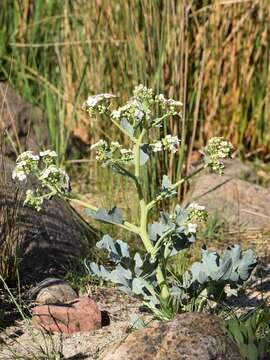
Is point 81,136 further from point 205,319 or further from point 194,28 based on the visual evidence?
point 205,319

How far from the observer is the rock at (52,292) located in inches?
131

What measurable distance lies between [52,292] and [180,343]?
876mm

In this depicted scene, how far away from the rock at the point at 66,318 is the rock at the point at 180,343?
1.75 ft

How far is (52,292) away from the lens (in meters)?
3.35

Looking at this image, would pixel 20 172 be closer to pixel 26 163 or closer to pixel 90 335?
pixel 26 163

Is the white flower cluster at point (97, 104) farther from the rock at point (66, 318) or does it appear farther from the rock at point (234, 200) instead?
the rock at point (234, 200)

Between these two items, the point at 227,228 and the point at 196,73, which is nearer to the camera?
the point at 227,228

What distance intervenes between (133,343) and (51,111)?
9.15 feet

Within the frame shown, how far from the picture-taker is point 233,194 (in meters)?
4.68

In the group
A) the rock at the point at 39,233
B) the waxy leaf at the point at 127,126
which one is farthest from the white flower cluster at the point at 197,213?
the rock at the point at 39,233

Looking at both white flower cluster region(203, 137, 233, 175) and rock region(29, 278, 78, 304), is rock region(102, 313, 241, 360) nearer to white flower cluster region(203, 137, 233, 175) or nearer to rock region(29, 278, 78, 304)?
white flower cluster region(203, 137, 233, 175)

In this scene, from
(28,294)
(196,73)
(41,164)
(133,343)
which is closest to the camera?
(133,343)

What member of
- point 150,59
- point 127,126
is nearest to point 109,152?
point 127,126

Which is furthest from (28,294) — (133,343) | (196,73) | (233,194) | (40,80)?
(40,80)
